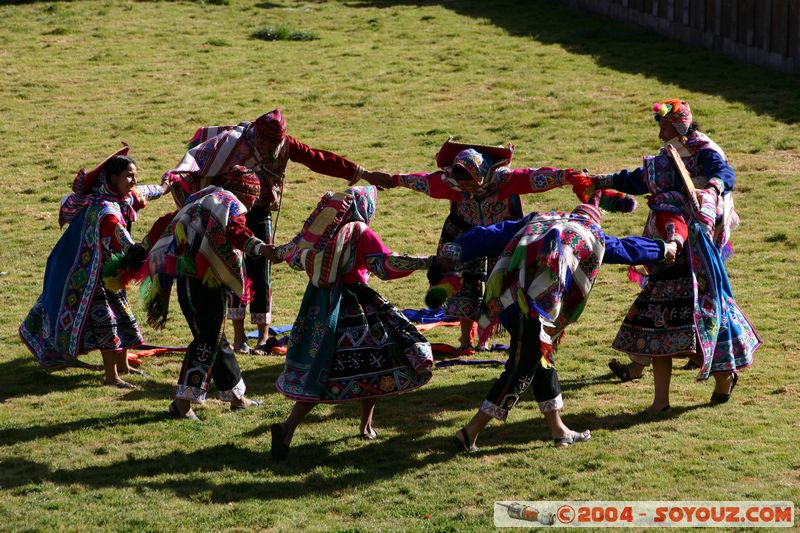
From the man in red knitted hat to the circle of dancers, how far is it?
→ 0.06 ft

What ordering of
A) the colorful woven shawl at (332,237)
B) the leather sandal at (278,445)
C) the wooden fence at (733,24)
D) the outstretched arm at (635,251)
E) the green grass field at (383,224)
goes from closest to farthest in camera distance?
the green grass field at (383,224)
the outstretched arm at (635,251)
the colorful woven shawl at (332,237)
the leather sandal at (278,445)
the wooden fence at (733,24)

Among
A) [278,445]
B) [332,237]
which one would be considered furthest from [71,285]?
[332,237]

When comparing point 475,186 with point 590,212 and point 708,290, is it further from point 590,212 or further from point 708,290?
point 708,290

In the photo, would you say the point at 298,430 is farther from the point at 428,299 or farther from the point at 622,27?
the point at 622,27

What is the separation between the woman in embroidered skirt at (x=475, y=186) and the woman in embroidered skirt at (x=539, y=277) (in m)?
1.67

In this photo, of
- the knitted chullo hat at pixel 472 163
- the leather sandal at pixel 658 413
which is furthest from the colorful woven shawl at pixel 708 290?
the knitted chullo hat at pixel 472 163

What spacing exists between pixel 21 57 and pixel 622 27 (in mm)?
9963

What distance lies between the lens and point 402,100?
62.2 ft

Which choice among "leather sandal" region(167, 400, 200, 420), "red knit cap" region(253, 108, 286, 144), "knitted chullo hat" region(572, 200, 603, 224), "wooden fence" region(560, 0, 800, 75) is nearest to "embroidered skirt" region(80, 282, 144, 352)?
"leather sandal" region(167, 400, 200, 420)

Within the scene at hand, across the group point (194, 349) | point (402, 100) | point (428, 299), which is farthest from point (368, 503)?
point (402, 100)

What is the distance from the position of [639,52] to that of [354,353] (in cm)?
1361

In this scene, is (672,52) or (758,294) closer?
(758,294)

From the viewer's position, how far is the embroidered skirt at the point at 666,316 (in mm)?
8688

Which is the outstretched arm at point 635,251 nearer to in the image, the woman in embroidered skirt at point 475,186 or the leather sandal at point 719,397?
the leather sandal at point 719,397
